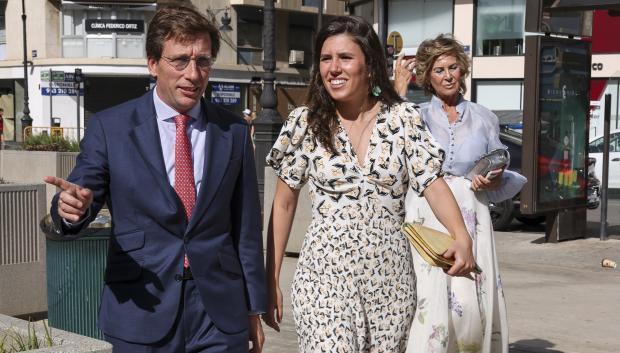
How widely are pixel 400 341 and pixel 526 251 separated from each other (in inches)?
337

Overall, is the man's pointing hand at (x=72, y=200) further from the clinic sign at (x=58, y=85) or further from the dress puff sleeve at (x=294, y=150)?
the clinic sign at (x=58, y=85)

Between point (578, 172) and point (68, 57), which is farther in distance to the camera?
point (68, 57)

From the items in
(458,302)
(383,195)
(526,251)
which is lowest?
(526,251)

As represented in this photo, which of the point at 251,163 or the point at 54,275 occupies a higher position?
the point at 251,163

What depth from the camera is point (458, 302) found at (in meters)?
5.09

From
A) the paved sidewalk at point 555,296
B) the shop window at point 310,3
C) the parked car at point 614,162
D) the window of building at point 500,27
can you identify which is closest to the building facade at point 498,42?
the window of building at point 500,27

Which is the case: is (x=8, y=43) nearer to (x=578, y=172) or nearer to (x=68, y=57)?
(x=68, y=57)

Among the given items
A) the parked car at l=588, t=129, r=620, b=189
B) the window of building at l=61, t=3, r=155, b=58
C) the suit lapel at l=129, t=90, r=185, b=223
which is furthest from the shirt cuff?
the window of building at l=61, t=3, r=155, b=58

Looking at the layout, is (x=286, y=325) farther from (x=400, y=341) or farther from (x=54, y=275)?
(x=400, y=341)

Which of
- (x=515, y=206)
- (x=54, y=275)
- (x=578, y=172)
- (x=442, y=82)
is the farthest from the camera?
(x=515, y=206)

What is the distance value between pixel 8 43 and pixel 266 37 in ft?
115

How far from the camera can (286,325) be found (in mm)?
7602

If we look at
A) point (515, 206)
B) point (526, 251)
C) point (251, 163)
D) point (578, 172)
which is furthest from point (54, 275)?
point (515, 206)

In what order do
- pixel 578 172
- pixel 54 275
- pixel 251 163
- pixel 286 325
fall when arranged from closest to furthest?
pixel 251 163 → pixel 54 275 → pixel 286 325 → pixel 578 172
